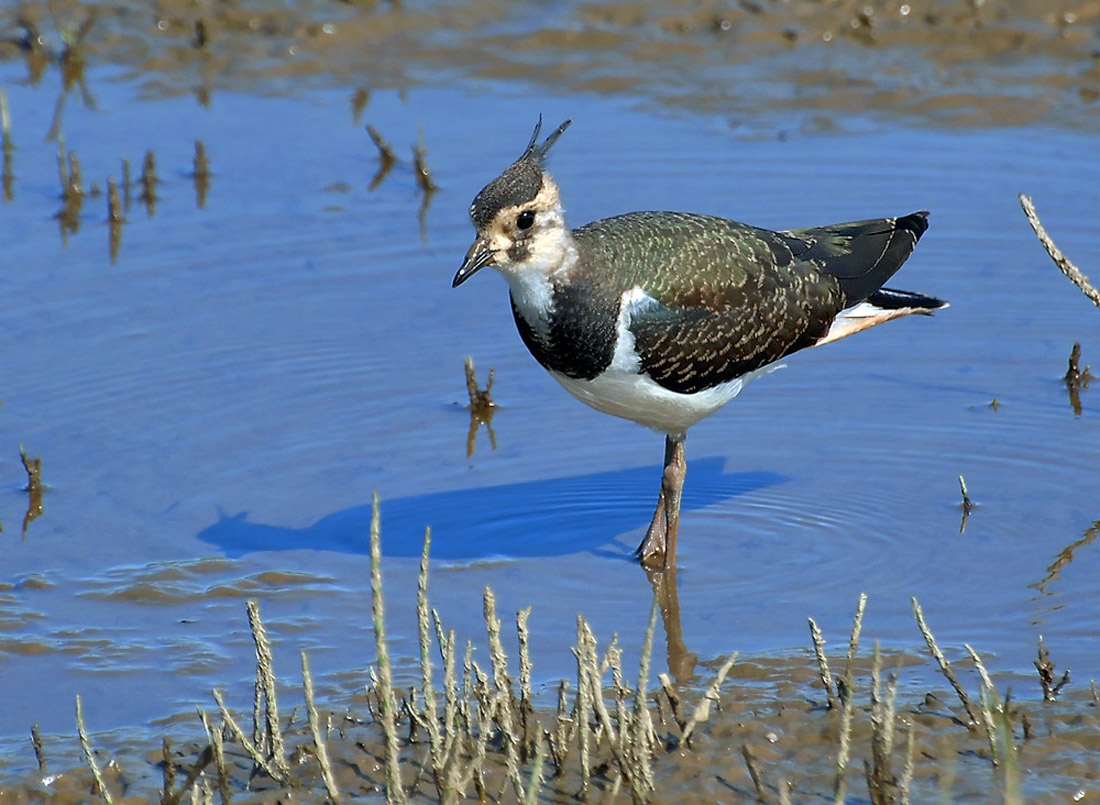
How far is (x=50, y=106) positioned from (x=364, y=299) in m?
3.70

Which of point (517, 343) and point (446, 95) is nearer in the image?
point (517, 343)

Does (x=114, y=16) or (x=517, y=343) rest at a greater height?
(x=114, y=16)

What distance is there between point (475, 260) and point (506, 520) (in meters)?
1.38

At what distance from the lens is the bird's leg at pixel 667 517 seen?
23.7 feet

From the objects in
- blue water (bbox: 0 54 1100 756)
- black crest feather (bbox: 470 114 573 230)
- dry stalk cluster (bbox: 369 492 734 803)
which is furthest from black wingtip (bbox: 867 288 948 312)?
dry stalk cluster (bbox: 369 492 734 803)

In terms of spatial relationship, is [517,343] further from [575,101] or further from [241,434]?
[575,101]

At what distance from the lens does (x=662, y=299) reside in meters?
6.96

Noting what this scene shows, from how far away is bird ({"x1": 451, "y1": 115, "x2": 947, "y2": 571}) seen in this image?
6.78 meters

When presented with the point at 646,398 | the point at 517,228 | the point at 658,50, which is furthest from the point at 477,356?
the point at 658,50

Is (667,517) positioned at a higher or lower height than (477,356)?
lower

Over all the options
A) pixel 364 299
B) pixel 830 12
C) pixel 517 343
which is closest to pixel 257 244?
pixel 364 299

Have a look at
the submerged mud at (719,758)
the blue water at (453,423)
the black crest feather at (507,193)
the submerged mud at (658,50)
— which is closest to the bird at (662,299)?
the black crest feather at (507,193)

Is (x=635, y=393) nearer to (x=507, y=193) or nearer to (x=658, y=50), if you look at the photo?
(x=507, y=193)

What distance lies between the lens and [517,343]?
9094 millimetres
